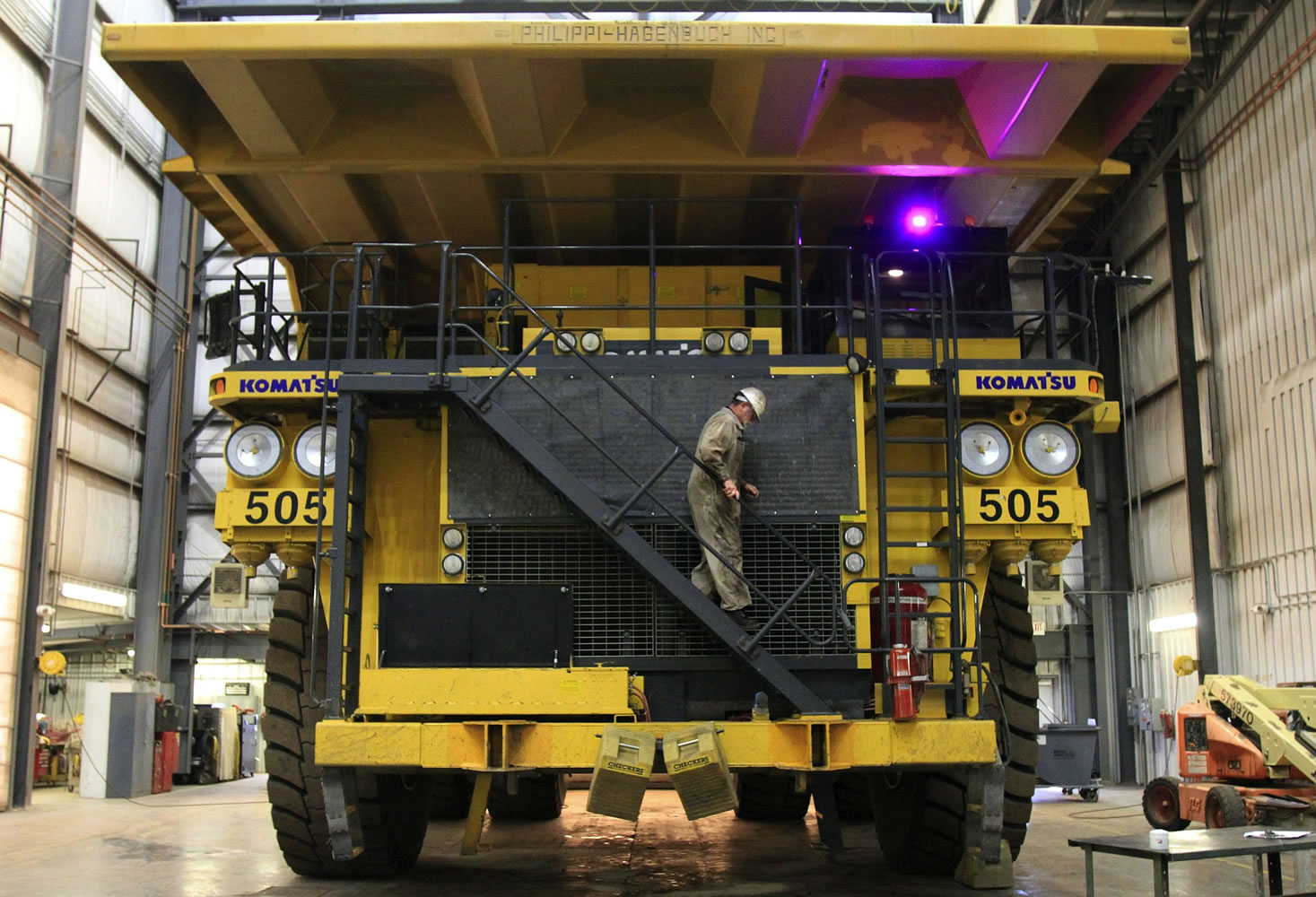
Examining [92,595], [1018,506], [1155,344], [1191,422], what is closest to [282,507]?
[1018,506]

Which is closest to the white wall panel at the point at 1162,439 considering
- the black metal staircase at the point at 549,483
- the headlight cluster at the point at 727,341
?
the headlight cluster at the point at 727,341

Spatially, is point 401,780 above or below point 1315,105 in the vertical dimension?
below

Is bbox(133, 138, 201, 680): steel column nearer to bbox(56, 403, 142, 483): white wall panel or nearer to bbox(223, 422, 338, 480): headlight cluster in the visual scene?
bbox(56, 403, 142, 483): white wall panel

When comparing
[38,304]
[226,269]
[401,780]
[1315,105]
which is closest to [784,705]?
[401,780]

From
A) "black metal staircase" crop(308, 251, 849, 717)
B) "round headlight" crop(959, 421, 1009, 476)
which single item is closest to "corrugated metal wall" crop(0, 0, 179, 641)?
"black metal staircase" crop(308, 251, 849, 717)

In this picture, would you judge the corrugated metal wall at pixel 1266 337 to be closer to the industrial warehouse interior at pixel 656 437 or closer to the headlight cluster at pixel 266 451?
the industrial warehouse interior at pixel 656 437

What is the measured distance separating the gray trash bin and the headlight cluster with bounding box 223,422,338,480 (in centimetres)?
1209

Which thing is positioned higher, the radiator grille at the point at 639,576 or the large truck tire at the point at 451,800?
the radiator grille at the point at 639,576

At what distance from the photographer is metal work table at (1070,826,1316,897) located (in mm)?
4984

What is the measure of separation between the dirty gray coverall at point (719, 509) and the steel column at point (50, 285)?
40.4 feet

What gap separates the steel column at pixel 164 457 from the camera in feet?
71.6

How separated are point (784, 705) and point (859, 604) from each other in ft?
2.39

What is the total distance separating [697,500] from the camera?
22.1 feet

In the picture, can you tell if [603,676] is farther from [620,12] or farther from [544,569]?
[620,12]
